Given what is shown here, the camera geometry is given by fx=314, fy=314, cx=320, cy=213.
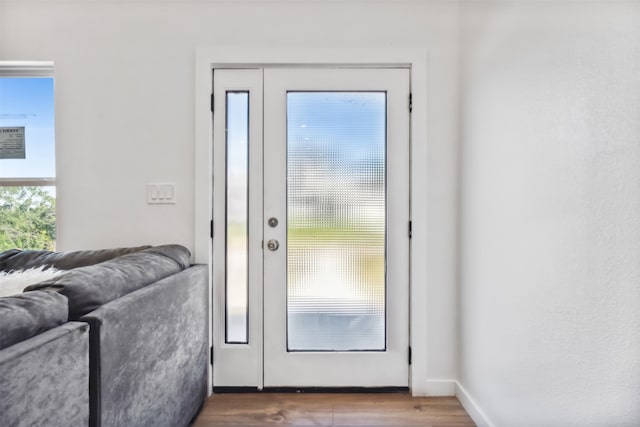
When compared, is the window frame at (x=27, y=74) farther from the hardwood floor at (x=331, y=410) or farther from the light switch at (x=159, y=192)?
the hardwood floor at (x=331, y=410)

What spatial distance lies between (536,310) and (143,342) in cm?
146

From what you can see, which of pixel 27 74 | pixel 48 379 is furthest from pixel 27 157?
pixel 48 379

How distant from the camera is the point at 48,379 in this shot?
75cm

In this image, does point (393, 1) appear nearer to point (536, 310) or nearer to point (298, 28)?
point (298, 28)

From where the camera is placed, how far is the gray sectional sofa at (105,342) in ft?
2.38

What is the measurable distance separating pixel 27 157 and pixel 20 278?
999 millimetres

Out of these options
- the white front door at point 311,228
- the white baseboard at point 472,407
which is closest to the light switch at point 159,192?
the white front door at point 311,228

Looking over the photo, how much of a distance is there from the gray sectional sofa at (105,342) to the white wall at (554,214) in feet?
4.74

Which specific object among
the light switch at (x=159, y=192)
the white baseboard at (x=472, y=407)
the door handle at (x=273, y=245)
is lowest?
the white baseboard at (x=472, y=407)

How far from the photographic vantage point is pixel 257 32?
6.19ft

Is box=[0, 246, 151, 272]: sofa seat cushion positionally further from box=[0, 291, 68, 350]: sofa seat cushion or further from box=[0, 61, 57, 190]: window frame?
box=[0, 291, 68, 350]: sofa seat cushion

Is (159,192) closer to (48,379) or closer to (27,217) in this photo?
(27,217)

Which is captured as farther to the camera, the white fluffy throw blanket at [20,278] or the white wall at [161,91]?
the white wall at [161,91]

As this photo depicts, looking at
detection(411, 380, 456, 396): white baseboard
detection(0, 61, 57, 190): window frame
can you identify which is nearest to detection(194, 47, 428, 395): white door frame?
detection(411, 380, 456, 396): white baseboard
